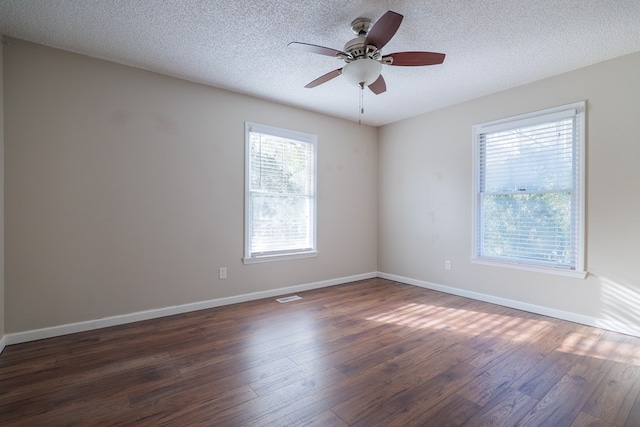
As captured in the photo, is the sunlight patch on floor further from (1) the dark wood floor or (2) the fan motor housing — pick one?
(2) the fan motor housing

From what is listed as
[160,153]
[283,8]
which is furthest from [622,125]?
[160,153]

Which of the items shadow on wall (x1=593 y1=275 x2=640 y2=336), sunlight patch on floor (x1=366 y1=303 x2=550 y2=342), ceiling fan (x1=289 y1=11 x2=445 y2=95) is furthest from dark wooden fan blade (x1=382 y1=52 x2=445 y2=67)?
shadow on wall (x1=593 y1=275 x2=640 y2=336)

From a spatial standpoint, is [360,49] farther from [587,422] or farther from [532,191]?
[587,422]

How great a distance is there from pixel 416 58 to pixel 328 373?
244cm

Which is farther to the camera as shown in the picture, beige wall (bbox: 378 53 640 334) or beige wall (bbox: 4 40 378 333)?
beige wall (bbox: 378 53 640 334)

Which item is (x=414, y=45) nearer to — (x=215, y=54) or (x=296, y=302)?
(x=215, y=54)

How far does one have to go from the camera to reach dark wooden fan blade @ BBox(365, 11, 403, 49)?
185 cm

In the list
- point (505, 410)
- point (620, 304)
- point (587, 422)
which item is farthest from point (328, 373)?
point (620, 304)

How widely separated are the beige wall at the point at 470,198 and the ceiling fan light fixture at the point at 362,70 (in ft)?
7.24

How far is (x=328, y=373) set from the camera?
2121 millimetres

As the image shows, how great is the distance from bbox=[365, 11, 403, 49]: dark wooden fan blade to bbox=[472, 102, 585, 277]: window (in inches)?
92.2

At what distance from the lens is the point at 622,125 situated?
283 centimetres

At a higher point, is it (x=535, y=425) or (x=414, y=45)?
(x=414, y=45)

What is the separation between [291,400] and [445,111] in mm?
4058
